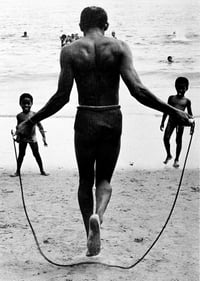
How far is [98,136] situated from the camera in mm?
3521

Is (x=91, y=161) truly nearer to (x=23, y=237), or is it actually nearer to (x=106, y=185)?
(x=106, y=185)

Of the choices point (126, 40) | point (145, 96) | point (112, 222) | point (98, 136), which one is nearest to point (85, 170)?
point (98, 136)

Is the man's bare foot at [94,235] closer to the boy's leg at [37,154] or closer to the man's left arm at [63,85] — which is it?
the man's left arm at [63,85]

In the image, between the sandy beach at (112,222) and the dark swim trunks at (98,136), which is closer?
the dark swim trunks at (98,136)

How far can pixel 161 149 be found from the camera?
813cm

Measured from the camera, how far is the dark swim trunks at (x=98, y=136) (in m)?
3.48

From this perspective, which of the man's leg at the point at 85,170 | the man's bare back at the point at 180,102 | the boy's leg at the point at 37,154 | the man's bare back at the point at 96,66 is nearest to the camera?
the man's bare back at the point at 96,66

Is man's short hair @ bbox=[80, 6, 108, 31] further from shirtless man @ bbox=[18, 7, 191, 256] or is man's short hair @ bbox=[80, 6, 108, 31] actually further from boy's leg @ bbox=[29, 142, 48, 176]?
boy's leg @ bbox=[29, 142, 48, 176]

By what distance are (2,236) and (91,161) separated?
4.08ft

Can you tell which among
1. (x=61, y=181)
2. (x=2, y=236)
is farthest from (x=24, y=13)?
(x=2, y=236)

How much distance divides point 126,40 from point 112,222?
15076mm

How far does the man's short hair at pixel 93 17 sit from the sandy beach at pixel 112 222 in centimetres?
175

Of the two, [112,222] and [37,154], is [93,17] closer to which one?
[112,222]

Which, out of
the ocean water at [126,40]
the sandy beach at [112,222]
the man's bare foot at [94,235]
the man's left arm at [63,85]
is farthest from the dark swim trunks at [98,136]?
the ocean water at [126,40]
